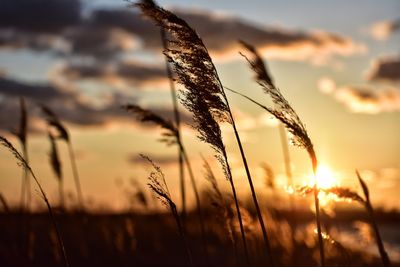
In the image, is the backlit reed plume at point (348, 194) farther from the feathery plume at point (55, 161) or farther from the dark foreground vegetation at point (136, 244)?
the feathery plume at point (55, 161)

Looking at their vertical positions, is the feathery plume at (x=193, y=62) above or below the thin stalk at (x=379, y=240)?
above

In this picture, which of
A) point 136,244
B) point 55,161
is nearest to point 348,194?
point 55,161

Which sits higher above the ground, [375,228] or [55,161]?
[55,161]

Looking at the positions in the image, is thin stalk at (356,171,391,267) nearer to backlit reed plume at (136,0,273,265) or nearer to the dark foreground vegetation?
backlit reed plume at (136,0,273,265)

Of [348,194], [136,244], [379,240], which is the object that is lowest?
[379,240]

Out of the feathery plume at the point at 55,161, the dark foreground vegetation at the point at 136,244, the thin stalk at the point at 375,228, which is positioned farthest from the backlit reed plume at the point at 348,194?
the feathery plume at the point at 55,161

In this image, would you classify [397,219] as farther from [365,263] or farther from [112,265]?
[112,265]

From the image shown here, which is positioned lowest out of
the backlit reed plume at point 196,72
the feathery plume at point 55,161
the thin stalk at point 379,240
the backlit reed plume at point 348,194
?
the thin stalk at point 379,240

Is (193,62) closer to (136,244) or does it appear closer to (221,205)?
(221,205)

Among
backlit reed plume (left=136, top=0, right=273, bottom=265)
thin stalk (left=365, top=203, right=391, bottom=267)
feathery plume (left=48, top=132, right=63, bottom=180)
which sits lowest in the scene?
thin stalk (left=365, top=203, right=391, bottom=267)

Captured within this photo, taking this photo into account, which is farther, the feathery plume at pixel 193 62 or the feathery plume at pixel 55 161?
the feathery plume at pixel 55 161

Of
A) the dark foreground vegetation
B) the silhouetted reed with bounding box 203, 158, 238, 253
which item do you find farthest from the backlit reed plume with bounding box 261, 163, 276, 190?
the silhouetted reed with bounding box 203, 158, 238, 253

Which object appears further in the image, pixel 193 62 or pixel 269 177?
pixel 269 177

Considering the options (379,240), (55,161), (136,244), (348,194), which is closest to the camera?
(379,240)
